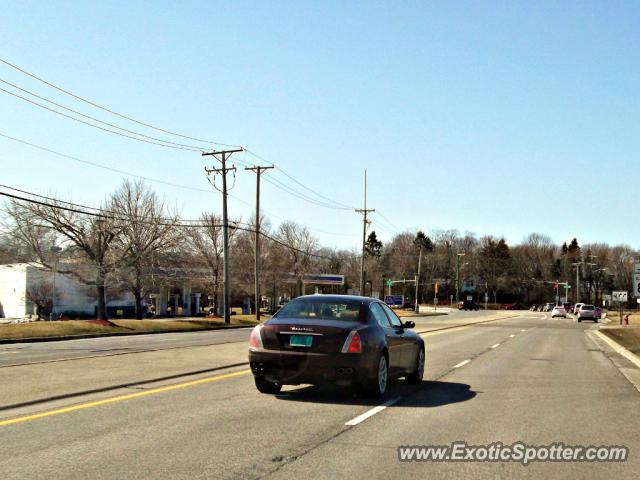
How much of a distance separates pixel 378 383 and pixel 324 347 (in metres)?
1.07

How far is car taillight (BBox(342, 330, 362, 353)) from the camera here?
33.4ft

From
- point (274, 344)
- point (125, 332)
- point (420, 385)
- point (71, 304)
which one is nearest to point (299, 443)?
point (274, 344)

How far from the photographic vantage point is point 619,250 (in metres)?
165

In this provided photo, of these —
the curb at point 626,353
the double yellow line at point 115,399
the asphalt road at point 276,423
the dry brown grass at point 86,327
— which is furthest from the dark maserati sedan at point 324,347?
the dry brown grass at point 86,327

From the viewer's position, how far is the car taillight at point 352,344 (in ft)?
33.4

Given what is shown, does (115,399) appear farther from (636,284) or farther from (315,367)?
(636,284)

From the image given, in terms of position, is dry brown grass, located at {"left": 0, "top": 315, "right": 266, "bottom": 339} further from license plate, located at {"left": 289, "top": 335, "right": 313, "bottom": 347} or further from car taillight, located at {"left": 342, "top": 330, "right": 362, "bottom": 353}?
car taillight, located at {"left": 342, "top": 330, "right": 362, "bottom": 353}

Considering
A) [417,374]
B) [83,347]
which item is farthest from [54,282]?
[417,374]

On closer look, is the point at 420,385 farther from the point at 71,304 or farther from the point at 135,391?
the point at 71,304

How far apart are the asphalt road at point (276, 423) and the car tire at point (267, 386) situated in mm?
164

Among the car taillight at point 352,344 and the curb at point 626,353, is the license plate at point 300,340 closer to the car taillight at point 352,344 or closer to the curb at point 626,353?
the car taillight at point 352,344

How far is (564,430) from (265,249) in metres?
85.7

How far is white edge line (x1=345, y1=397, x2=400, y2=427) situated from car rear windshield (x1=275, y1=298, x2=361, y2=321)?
52.9 inches

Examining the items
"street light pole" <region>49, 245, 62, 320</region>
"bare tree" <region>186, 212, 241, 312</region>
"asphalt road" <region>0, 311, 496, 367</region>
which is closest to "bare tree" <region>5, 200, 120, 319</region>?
"street light pole" <region>49, 245, 62, 320</region>
